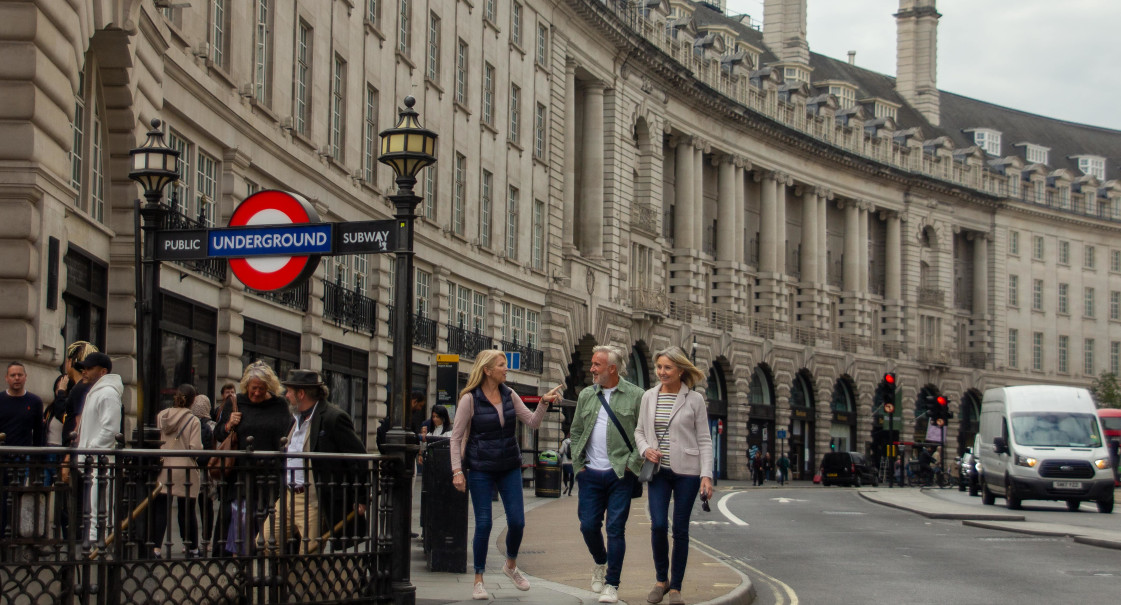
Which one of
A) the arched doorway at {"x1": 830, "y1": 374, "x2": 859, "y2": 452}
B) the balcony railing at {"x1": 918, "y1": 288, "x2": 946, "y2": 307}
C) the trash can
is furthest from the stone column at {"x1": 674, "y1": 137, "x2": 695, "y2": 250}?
the trash can

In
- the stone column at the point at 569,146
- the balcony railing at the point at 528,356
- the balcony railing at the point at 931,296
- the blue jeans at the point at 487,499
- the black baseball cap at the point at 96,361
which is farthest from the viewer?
the balcony railing at the point at 931,296

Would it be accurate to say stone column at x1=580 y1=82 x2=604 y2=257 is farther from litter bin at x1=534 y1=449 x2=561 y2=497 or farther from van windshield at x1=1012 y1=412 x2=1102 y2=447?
van windshield at x1=1012 y1=412 x2=1102 y2=447

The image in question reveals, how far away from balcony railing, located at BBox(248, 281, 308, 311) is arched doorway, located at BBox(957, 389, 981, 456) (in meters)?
62.1

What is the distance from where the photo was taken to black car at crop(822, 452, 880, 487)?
6184 cm

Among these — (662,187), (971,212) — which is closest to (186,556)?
(662,187)

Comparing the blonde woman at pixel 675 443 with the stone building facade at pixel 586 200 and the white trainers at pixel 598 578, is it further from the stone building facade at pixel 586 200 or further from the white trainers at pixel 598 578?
the stone building facade at pixel 586 200

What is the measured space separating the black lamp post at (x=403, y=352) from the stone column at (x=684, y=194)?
54875mm

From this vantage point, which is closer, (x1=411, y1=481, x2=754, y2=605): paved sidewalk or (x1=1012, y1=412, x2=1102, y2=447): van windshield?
(x1=411, y1=481, x2=754, y2=605): paved sidewalk

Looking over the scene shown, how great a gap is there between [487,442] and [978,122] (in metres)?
92.4

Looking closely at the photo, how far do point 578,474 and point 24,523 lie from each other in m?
4.43

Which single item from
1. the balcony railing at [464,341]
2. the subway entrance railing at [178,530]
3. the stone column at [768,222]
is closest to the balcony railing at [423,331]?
the balcony railing at [464,341]

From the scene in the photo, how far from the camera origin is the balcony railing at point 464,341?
4184 cm

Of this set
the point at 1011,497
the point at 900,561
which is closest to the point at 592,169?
the point at 1011,497

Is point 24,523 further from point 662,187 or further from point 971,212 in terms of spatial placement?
point 971,212
